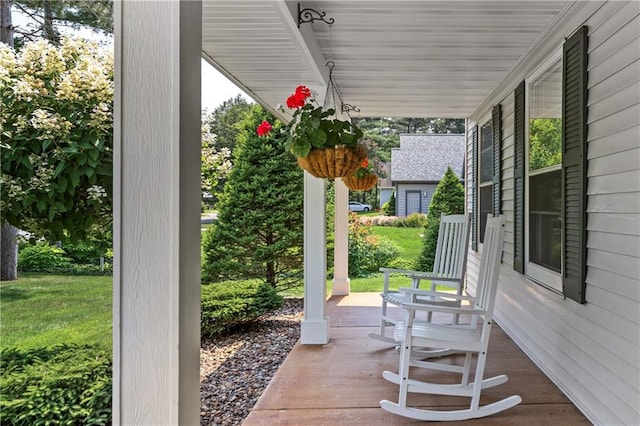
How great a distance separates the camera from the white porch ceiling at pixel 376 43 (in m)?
2.48

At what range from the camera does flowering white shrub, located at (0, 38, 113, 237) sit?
3.57ft

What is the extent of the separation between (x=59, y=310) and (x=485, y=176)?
192 inches

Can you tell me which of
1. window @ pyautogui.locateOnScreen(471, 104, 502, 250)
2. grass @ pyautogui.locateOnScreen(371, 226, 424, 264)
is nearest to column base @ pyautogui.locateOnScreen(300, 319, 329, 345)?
window @ pyautogui.locateOnScreen(471, 104, 502, 250)

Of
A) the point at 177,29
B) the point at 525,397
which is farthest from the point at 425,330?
the point at 177,29

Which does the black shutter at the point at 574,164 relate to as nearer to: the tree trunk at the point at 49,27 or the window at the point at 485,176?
the window at the point at 485,176

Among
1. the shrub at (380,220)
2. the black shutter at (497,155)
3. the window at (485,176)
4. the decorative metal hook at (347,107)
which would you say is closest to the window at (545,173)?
the black shutter at (497,155)

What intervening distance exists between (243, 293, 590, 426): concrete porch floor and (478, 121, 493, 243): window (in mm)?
Answer: 1762

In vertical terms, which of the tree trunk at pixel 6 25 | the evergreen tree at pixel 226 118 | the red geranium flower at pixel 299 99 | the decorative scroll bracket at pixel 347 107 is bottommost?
the tree trunk at pixel 6 25

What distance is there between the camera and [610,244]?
6.86 feet

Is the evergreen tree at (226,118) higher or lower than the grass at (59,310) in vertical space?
higher

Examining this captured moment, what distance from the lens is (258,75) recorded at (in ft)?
11.8

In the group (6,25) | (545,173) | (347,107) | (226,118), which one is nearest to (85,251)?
(6,25)

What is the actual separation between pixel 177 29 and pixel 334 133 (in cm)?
167

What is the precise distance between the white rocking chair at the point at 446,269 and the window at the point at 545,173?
20.9 inches
